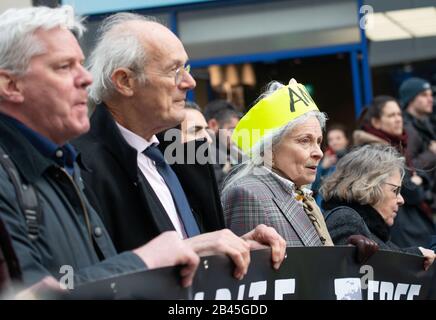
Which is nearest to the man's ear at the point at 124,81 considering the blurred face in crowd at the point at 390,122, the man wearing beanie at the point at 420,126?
the blurred face in crowd at the point at 390,122

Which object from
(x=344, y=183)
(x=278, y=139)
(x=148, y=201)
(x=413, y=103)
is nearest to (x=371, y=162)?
(x=344, y=183)

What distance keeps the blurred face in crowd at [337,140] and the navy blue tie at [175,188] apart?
6844 mm

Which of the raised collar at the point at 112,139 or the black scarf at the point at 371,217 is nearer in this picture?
the raised collar at the point at 112,139

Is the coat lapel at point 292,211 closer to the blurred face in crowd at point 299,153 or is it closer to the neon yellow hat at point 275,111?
the blurred face in crowd at point 299,153

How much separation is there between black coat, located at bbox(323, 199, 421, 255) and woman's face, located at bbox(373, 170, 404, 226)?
8 centimetres

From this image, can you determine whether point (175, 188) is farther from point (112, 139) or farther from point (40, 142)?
point (40, 142)

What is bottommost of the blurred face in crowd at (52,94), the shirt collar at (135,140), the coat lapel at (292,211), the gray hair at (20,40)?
the coat lapel at (292,211)

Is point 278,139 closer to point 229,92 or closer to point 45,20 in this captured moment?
point 45,20

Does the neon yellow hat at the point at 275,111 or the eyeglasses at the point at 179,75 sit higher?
the eyeglasses at the point at 179,75

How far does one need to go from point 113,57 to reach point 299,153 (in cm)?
128

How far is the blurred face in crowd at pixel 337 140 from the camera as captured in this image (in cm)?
1092

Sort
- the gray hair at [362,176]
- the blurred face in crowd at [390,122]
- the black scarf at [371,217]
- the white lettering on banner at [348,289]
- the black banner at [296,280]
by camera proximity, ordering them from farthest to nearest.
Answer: the blurred face in crowd at [390,122], the gray hair at [362,176], the black scarf at [371,217], the white lettering on banner at [348,289], the black banner at [296,280]

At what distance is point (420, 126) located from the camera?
9.81 m

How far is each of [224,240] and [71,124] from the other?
636 millimetres
